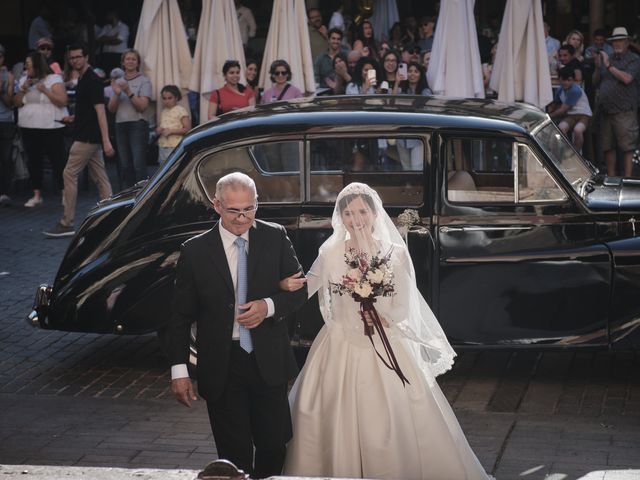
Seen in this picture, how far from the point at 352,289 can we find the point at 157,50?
9434 mm

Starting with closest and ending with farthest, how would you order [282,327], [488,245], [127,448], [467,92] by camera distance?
[282,327]
[127,448]
[488,245]
[467,92]

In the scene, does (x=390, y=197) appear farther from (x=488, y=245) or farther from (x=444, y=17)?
(x=444, y=17)

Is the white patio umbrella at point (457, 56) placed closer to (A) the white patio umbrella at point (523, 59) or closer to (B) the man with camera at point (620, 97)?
(A) the white patio umbrella at point (523, 59)

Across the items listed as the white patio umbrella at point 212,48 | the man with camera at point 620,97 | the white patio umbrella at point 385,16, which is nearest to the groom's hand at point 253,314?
the white patio umbrella at point 212,48

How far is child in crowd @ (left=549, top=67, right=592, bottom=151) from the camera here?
48.5 ft

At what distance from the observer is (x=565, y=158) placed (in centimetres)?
843

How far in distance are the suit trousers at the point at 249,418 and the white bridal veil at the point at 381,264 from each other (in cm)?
73

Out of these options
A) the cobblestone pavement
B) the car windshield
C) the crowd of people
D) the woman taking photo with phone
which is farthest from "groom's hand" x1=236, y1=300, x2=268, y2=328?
the woman taking photo with phone

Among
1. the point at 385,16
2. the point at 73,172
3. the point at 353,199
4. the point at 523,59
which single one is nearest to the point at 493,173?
the point at 353,199

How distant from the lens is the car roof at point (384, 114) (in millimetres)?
8141

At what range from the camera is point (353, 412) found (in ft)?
19.4

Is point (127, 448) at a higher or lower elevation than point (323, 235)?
lower

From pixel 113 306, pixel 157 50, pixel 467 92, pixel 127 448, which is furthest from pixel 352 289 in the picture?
pixel 157 50

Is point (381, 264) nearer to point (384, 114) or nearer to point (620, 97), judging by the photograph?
point (384, 114)
